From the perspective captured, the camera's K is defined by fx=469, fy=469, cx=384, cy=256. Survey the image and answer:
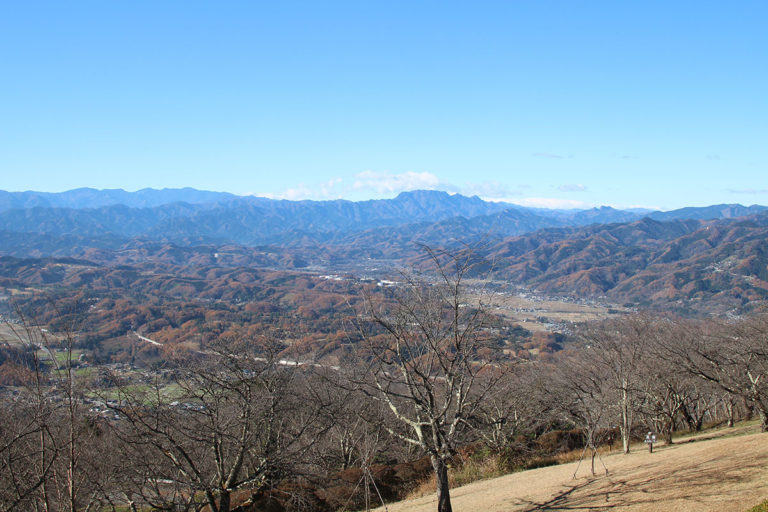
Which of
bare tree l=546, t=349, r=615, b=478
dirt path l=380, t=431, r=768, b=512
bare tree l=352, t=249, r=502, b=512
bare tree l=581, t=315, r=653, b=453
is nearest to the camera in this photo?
dirt path l=380, t=431, r=768, b=512

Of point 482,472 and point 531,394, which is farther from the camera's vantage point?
point 531,394

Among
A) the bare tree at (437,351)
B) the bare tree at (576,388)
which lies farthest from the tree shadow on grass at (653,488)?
the bare tree at (576,388)

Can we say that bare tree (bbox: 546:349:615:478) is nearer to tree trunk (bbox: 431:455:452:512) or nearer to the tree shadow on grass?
the tree shadow on grass

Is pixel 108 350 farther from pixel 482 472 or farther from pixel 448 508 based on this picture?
pixel 448 508

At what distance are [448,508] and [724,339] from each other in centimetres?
1996

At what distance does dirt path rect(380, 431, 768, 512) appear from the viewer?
9172mm

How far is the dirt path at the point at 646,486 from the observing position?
30.1 feet

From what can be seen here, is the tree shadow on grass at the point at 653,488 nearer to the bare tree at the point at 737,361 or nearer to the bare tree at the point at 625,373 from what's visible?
the bare tree at the point at 625,373

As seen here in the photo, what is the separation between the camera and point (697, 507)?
28.6 feet

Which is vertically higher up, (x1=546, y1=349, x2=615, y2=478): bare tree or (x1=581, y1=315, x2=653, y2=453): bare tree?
(x1=581, y1=315, x2=653, y2=453): bare tree

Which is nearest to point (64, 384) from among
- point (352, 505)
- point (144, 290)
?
point (352, 505)

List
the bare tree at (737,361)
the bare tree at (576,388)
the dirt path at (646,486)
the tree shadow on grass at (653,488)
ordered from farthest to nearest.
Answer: the bare tree at (576,388), the bare tree at (737,361), the tree shadow on grass at (653,488), the dirt path at (646,486)

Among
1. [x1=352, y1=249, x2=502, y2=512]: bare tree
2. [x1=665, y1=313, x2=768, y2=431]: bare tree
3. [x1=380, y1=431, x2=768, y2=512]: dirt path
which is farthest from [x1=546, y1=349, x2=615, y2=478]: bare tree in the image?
[x1=352, y1=249, x2=502, y2=512]: bare tree

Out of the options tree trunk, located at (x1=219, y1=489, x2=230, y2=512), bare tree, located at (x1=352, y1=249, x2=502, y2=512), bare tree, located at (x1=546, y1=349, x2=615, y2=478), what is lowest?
bare tree, located at (x1=546, y1=349, x2=615, y2=478)
